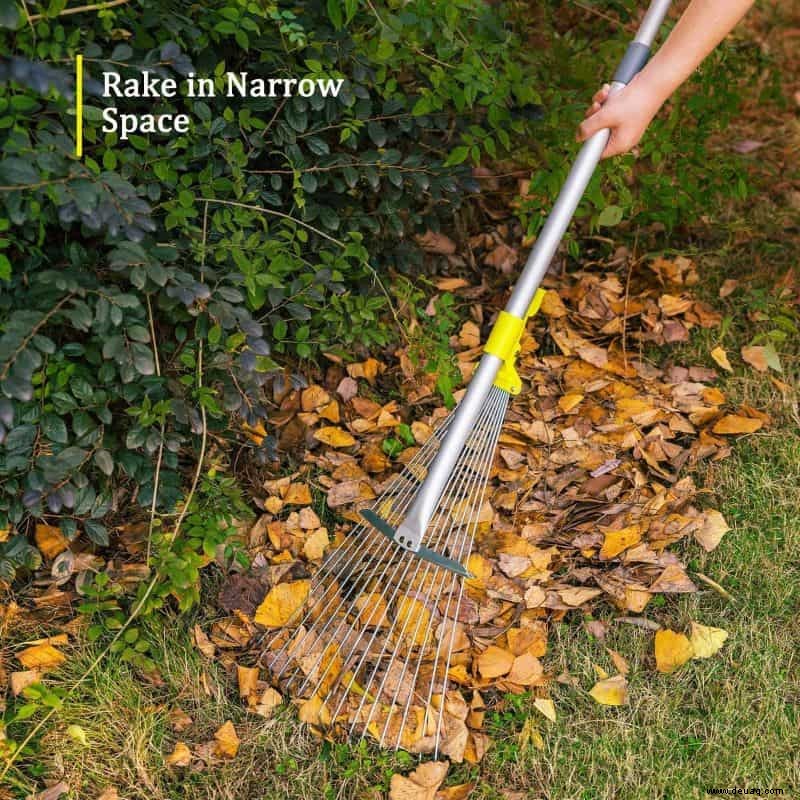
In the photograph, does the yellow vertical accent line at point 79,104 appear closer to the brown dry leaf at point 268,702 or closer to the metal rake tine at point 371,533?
the metal rake tine at point 371,533

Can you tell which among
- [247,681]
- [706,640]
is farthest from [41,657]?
[706,640]

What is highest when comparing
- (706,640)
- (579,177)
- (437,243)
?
(579,177)

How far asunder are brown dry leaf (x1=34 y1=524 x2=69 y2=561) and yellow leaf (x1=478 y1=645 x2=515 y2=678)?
0.94 m

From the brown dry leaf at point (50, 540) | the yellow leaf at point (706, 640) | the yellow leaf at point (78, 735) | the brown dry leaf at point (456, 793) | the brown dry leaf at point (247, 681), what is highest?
the brown dry leaf at point (50, 540)

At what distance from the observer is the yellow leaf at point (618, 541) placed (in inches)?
81.8

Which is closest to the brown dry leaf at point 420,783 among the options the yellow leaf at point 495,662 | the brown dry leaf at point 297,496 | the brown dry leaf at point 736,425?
the yellow leaf at point 495,662

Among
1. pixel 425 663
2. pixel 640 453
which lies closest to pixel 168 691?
pixel 425 663

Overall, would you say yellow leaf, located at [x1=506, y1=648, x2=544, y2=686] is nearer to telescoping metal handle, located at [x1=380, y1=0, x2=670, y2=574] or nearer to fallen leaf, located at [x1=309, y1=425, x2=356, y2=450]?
telescoping metal handle, located at [x1=380, y1=0, x2=670, y2=574]

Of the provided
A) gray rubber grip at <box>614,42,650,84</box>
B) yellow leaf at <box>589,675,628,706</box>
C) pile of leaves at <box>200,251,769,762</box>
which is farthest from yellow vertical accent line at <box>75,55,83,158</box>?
yellow leaf at <box>589,675,628,706</box>

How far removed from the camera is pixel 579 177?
189cm

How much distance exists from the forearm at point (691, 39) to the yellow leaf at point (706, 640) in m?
1.12

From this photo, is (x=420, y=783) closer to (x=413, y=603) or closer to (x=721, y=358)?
(x=413, y=603)

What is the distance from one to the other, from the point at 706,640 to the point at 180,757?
3.70ft

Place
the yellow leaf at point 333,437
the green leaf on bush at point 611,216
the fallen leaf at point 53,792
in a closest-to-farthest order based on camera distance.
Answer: the fallen leaf at point 53,792, the yellow leaf at point 333,437, the green leaf on bush at point 611,216
